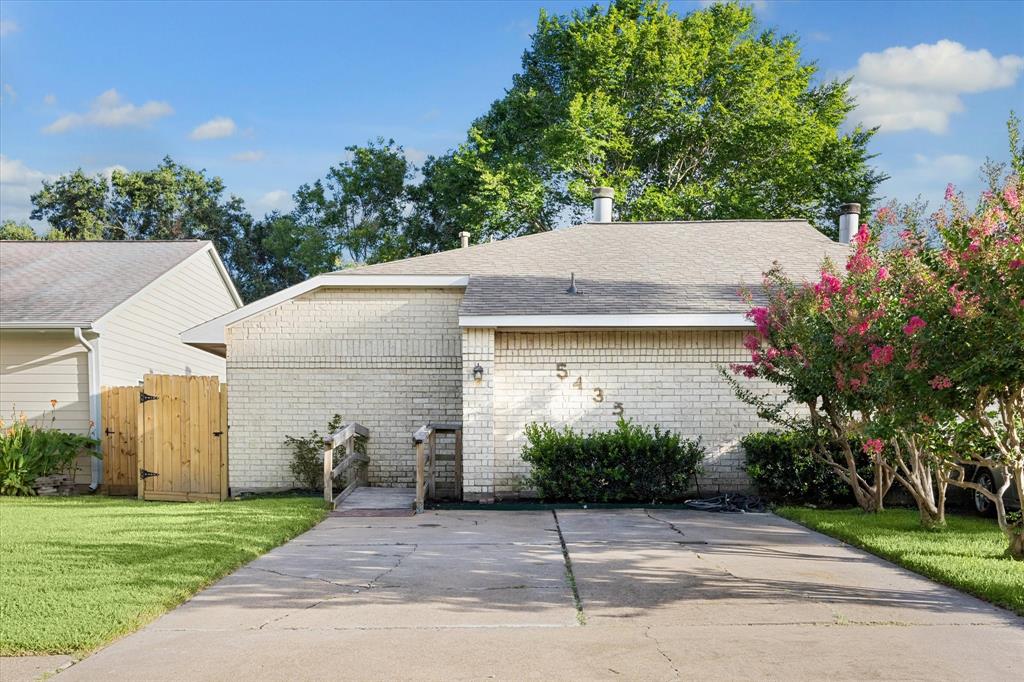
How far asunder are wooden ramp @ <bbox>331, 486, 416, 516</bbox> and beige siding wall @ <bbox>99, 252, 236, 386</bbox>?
5.97m

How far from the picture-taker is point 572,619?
5457 millimetres

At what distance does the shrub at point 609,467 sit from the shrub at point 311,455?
11.3 feet

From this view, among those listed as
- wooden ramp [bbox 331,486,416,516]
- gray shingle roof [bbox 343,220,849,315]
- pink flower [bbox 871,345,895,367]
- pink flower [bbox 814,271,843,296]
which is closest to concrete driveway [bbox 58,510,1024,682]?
pink flower [bbox 871,345,895,367]

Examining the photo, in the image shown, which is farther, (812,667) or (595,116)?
(595,116)

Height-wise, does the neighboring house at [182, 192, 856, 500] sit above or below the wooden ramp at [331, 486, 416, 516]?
above

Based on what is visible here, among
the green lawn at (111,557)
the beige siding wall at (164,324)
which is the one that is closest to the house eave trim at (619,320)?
the green lawn at (111,557)

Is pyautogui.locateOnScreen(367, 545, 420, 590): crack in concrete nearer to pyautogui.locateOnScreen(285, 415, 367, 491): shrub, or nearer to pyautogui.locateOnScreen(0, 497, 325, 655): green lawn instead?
pyautogui.locateOnScreen(0, 497, 325, 655): green lawn

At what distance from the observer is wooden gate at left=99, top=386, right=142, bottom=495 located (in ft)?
47.8

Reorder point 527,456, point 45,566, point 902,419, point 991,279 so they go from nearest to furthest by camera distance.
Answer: point 991,279 → point 902,419 → point 45,566 → point 527,456

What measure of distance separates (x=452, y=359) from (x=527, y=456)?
99.4 inches

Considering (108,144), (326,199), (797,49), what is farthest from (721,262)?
(108,144)

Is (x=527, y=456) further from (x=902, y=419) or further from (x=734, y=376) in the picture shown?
(x=902, y=419)

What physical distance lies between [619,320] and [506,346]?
1.76 metres

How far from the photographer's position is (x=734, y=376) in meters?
12.3
